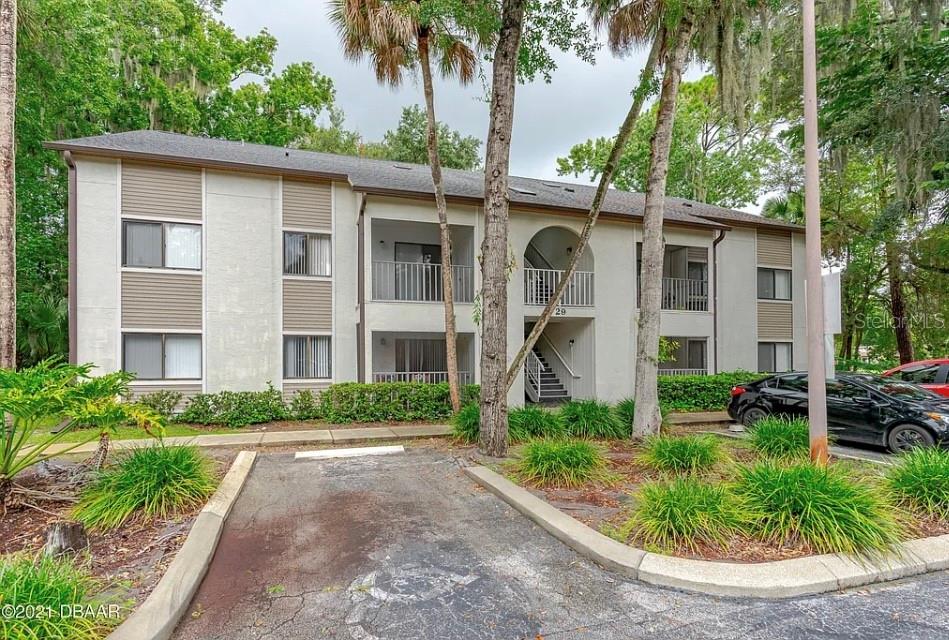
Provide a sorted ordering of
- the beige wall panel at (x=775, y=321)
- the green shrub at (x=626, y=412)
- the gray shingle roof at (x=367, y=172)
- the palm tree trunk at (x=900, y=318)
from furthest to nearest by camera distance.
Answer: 1. the palm tree trunk at (x=900, y=318)
2. the beige wall panel at (x=775, y=321)
3. the gray shingle roof at (x=367, y=172)
4. the green shrub at (x=626, y=412)

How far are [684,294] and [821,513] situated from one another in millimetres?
12139

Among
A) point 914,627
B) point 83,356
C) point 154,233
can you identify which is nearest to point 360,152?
point 154,233

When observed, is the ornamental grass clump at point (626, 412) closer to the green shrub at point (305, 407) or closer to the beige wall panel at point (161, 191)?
the green shrub at point (305, 407)

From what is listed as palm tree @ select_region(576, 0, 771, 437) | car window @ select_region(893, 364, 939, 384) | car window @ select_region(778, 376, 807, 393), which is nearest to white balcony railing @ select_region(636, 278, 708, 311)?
car window @ select_region(778, 376, 807, 393)

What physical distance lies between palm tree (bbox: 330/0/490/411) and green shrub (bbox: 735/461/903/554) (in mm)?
7179

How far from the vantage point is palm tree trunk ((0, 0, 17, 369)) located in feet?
25.8

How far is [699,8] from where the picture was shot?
773 centimetres

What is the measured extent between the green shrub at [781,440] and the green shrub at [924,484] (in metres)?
1.48

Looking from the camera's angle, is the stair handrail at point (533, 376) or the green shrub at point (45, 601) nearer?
the green shrub at point (45, 601)

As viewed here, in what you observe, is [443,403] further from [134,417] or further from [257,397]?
[134,417]

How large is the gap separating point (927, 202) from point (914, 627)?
14777 millimetres

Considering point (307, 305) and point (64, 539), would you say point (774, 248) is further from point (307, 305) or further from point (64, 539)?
point (64, 539)

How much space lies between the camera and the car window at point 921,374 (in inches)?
431

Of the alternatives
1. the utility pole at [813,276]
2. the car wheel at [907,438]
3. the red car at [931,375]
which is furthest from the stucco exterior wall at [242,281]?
the red car at [931,375]
